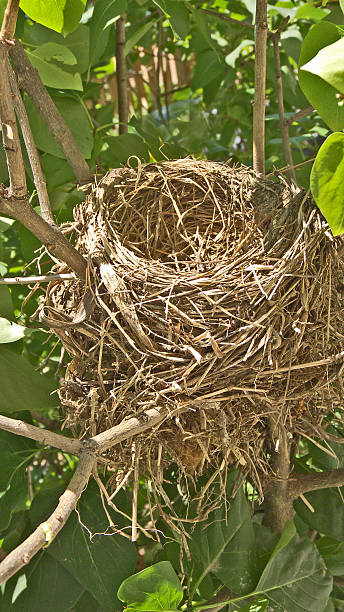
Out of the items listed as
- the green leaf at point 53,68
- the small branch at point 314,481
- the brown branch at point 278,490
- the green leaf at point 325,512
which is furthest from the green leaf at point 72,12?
the green leaf at point 325,512

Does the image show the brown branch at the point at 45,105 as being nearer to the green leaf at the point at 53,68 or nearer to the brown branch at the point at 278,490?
the green leaf at the point at 53,68

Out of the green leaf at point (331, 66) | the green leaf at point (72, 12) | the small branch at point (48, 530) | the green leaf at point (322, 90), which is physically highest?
the green leaf at point (72, 12)

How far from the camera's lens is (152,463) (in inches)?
33.5

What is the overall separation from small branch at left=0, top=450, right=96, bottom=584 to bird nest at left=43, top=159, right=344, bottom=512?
147 mm

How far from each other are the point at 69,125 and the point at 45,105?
12cm

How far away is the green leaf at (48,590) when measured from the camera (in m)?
0.91

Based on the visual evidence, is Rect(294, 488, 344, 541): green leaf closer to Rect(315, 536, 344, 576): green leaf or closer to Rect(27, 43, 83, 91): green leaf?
Rect(315, 536, 344, 576): green leaf

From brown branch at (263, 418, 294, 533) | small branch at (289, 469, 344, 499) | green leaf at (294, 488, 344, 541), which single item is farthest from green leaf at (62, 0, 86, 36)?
green leaf at (294, 488, 344, 541)

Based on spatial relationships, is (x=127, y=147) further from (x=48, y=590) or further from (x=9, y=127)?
(x=48, y=590)

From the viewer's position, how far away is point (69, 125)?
103 cm

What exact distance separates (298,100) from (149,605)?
1.05 metres

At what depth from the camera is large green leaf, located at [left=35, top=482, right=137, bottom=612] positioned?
34.4 inches

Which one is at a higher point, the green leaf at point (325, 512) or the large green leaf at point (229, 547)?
the large green leaf at point (229, 547)

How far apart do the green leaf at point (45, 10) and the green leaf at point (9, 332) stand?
39 centimetres
